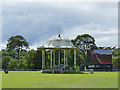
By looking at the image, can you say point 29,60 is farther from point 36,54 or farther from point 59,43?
point 59,43

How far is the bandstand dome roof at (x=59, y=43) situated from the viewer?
51116 millimetres

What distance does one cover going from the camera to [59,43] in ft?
170

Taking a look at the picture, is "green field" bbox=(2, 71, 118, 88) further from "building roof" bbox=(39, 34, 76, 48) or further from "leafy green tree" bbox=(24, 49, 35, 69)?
"leafy green tree" bbox=(24, 49, 35, 69)

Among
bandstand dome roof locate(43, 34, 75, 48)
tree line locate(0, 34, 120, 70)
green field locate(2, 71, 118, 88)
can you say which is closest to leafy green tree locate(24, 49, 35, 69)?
tree line locate(0, 34, 120, 70)

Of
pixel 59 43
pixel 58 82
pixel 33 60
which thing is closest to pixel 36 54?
pixel 33 60

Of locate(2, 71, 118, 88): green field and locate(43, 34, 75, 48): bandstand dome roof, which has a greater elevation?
locate(43, 34, 75, 48): bandstand dome roof

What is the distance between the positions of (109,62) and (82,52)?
14.9 meters

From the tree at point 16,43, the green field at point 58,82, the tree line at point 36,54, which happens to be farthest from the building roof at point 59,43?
the tree at point 16,43

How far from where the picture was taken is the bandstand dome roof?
5112 centimetres

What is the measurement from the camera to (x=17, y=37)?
3720 inches

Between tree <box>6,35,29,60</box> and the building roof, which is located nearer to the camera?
the building roof

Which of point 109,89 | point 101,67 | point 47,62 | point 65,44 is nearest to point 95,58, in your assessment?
point 101,67

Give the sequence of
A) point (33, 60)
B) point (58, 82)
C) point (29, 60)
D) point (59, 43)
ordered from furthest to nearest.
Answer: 1. point (29, 60)
2. point (33, 60)
3. point (59, 43)
4. point (58, 82)

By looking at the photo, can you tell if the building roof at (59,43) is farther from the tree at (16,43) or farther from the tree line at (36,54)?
the tree at (16,43)
